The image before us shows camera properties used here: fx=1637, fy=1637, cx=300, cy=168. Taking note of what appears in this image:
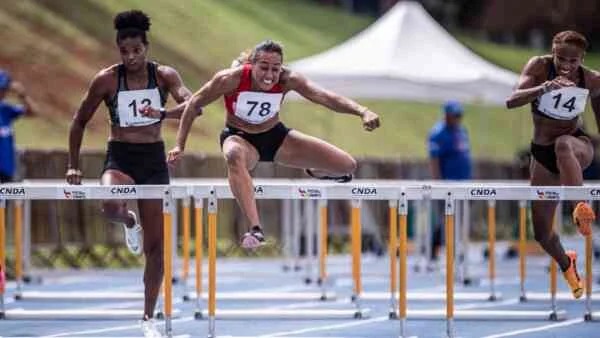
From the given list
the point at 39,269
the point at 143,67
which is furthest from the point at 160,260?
the point at 39,269

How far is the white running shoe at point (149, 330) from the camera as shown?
37.3ft

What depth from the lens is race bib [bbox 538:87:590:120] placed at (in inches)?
470

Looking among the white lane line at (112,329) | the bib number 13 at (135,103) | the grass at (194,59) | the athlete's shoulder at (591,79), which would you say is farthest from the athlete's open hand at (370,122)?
the grass at (194,59)

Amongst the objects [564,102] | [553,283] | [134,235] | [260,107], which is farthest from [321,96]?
[553,283]

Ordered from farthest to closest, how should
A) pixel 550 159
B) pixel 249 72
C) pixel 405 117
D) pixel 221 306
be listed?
1. pixel 405 117
2. pixel 221 306
3. pixel 550 159
4. pixel 249 72

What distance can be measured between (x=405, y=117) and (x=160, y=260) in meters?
22.6

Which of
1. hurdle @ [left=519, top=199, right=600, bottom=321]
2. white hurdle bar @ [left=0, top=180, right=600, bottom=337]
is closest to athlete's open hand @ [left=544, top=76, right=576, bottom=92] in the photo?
white hurdle bar @ [left=0, top=180, right=600, bottom=337]

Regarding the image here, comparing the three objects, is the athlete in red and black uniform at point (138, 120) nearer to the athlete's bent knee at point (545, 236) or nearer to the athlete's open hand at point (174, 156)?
the athlete's open hand at point (174, 156)

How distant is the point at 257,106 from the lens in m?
11.6

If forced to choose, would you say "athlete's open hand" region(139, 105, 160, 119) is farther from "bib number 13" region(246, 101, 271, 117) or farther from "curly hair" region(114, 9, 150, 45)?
"bib number 13" region(246, 101, 271, 117)

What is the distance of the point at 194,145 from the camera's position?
26562 millimetres

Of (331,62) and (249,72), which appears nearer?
(249,72)

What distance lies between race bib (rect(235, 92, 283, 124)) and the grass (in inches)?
477

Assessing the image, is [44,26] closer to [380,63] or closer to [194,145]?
[194,145]
